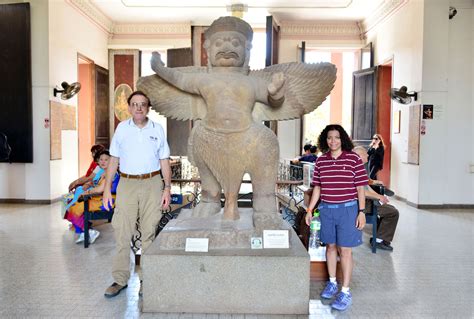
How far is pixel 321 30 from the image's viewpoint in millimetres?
9914

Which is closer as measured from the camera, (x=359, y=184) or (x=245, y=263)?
(x=245, y=263)

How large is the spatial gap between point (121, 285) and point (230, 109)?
1571mm

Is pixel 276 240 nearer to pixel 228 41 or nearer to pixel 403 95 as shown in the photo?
pixel 228 41

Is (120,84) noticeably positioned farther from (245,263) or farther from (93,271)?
(245,263)

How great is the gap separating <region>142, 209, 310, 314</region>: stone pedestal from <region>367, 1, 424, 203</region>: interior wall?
5.10 metres

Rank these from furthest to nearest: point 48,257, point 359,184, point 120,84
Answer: point 120,84, point 48,257, point 359,184

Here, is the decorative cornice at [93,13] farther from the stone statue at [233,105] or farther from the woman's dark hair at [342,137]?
the woman's dark hair at [342,137]

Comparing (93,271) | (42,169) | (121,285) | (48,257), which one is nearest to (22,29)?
(42,169)

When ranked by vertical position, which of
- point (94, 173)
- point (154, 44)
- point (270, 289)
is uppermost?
point (154, 44)

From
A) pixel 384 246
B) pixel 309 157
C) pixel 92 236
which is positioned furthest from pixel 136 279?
pixel 309 157

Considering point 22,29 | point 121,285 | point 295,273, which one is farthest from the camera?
point 22,29

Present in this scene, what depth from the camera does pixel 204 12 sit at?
924cm

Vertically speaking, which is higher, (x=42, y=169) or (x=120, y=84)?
(x=120, y=84)

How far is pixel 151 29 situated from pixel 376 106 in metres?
5.79
